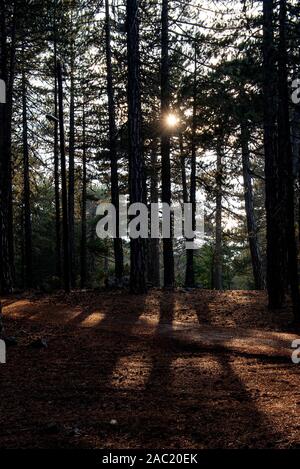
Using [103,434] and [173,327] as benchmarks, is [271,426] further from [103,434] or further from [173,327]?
[173,327]

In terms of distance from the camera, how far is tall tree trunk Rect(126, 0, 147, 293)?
15.1m

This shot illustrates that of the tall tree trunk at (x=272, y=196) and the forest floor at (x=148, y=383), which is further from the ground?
the tall tree trunk at (x=272, y=196)

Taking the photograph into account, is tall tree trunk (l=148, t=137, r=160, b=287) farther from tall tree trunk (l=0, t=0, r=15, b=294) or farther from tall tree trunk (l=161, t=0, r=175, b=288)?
tall tree trunk (l=0, t=0, r=15, b=294)

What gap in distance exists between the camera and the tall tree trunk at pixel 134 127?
49.5 feet

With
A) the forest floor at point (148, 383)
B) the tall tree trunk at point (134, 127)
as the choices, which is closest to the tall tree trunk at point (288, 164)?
the forest floor at point (148, 383)

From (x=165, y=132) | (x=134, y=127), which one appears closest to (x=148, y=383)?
(x=134, y=127)

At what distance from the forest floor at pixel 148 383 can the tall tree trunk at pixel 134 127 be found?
365 cm

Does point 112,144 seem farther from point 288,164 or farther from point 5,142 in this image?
point 288,164

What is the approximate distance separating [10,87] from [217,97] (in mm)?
9826

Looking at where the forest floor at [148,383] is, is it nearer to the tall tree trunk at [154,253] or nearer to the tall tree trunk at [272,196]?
the tall tree trunk at [272,196]

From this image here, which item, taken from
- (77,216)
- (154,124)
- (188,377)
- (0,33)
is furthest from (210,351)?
(77,216)

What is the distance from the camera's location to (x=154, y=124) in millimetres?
20859

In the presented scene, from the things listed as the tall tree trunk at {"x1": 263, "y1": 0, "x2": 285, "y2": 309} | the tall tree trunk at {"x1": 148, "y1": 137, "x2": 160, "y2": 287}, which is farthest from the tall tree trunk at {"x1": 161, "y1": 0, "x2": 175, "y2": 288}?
the tall tree trunk at {"x1": 148, "y1": 137, "x2": 160, "y2": 287}

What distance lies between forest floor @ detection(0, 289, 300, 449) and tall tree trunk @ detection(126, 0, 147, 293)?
3.65 m
